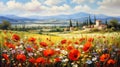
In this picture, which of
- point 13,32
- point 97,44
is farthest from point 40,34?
point 97,44

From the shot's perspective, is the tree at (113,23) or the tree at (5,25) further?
the tree at (113,23)

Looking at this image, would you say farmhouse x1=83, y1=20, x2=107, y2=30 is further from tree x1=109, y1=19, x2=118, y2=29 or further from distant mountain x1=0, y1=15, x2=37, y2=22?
distant mountain x1=0, y1=15, x2=37, y2=22

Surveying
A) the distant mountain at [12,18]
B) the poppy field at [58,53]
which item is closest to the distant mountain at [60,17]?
the distant mountain at [12,18]

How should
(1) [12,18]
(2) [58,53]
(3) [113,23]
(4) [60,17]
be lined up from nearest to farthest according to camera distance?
(2) [58,53] < (1) [12,18] < (4) [60,17] < (3) [113,23]

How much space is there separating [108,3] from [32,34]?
1238 millimetres

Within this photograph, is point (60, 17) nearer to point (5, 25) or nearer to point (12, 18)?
point (12, 18)

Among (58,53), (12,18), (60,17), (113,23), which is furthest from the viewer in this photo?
(113,23)

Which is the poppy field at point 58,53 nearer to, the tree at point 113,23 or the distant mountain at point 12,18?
the distant mountain at point 12,18

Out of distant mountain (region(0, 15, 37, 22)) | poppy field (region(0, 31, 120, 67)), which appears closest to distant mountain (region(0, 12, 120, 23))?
distant mountain (region(0, 15, 37, 22))

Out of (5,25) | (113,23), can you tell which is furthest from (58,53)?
(113,23)

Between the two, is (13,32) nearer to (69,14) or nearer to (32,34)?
(32,34)

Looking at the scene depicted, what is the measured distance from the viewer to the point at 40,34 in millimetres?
4043

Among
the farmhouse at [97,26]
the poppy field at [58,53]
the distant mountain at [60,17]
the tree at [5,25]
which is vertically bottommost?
the poppy field at [58,53]

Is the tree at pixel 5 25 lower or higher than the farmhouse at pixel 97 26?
higher
